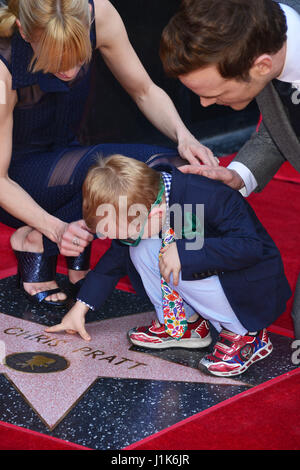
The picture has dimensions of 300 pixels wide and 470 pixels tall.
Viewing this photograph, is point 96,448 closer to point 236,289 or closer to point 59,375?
point 59,375

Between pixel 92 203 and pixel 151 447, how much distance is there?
2.04 ft

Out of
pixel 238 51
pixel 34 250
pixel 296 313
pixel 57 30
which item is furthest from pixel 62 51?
pixel 296 313

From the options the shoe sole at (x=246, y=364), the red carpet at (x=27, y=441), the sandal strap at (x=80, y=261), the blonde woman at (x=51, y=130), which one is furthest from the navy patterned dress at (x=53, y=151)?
the red carpet at (x=27, y=441)

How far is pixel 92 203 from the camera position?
179 centimetres

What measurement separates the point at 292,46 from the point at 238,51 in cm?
18

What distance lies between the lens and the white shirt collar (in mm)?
1682

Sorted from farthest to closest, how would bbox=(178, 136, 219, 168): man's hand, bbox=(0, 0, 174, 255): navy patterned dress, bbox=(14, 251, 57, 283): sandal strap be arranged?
1. bbox=(14, 251, 57, 283): sandal strap
2. bbox=(0, 0, 174, 255): navy patterned dress
3. bbox=(178, 136, 219, 168): man's hand

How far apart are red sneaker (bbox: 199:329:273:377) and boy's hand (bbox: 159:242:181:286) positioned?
219mm

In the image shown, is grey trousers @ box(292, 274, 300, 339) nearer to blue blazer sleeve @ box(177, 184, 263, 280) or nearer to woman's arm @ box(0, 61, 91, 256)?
blue blazer sleeve @ box(177, 184, 263, 280)

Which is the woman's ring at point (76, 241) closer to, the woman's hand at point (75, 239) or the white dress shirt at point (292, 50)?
the woman's hand at point (75, 239)

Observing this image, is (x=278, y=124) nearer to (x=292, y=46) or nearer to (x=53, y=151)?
(x=292, y=46)

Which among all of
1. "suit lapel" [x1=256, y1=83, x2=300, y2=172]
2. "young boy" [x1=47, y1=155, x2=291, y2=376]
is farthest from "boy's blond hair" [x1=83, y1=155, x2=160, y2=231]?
"suit lapel" [x1=256, y1=83, x2=300, y2=172]

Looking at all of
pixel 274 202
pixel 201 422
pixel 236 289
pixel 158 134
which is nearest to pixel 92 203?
pixel 236 289

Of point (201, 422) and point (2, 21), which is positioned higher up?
point (2, 21)
